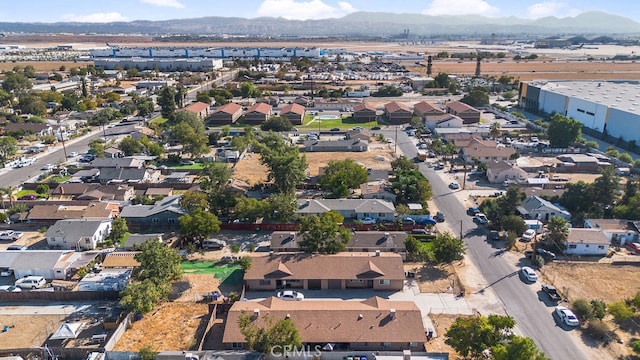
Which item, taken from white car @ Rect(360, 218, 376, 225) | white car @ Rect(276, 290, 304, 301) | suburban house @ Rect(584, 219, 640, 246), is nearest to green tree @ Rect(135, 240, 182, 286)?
white car @ Rect(276, 290, 304, 301)

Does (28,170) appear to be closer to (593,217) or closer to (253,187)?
(253,187)

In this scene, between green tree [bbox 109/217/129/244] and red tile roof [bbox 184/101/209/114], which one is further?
red tile roof [bbox 184/101/209/114]

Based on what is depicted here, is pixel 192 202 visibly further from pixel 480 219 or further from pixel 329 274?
pixel 480 219

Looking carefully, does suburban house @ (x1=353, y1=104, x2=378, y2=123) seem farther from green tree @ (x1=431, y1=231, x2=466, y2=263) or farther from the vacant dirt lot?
the vacant dirt lot

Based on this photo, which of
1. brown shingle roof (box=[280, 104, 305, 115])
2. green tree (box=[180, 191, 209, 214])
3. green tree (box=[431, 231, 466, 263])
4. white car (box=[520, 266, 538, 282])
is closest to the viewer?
white car (box=[520, 266, 538, 282])

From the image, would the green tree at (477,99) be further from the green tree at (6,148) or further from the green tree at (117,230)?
the green tree at (6,148)

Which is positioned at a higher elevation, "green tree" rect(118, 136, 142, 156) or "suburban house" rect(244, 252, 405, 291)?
"green tree" rect(118, 136, 142, 156)

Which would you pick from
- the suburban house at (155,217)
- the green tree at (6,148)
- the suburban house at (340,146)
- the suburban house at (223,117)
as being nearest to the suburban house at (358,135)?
the suburban house at (340,146)
